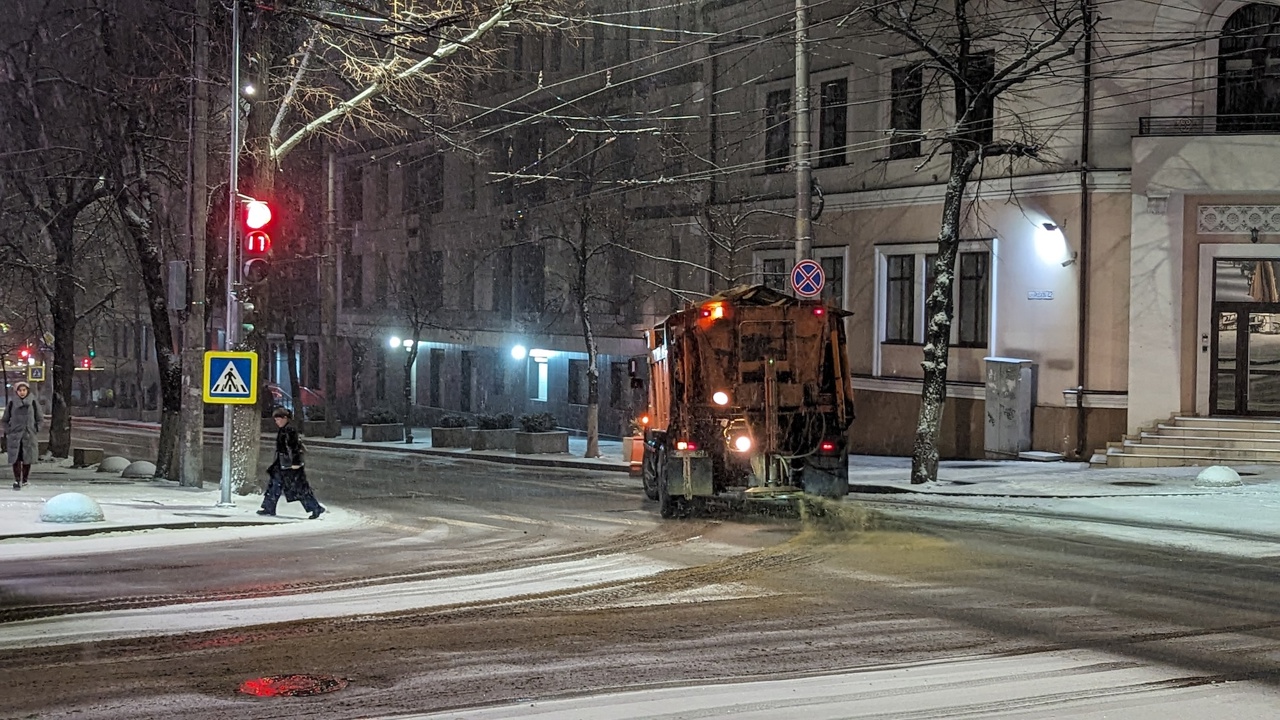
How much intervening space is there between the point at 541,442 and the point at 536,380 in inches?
474

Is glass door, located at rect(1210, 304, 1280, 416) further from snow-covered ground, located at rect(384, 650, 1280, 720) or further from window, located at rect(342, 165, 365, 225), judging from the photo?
window, located at rect(342, 165, 365, 225)

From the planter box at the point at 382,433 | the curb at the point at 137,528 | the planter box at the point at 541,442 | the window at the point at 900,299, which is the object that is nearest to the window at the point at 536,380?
the planter box at the point at 382,433

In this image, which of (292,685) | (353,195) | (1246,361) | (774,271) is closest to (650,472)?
(1246,361)

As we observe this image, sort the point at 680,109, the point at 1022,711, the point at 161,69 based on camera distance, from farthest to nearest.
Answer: the point at 680,109, the point at 161,69, the point at 1022,711

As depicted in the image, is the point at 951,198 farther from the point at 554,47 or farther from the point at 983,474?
the point at 554,47

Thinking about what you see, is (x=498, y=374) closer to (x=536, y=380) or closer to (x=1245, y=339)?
(x=536, y=380)

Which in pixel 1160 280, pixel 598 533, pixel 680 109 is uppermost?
pixel 680 109

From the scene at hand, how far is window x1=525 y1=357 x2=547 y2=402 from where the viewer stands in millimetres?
47562

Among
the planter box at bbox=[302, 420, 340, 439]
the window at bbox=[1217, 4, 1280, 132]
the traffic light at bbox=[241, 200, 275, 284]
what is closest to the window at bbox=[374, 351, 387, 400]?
the planter box at bbox=[302, 420, 340, 439]

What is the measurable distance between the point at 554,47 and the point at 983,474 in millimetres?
26669

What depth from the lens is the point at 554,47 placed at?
4553 centimetres

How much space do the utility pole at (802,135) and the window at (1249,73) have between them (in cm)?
853

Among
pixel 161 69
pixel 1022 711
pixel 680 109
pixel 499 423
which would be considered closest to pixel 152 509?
pixel 161 69

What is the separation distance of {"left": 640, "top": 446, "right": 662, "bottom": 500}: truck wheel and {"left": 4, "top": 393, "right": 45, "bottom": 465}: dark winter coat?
10.1 meters
